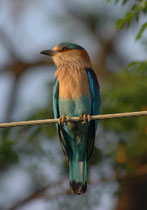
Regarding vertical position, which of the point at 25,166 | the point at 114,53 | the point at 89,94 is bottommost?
the point at 25,166

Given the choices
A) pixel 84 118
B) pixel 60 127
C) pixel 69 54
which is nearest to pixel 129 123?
pixel 69 54

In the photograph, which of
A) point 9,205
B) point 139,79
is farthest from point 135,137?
point 9,205

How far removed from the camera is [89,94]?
5.81 m

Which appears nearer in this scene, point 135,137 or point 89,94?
point 89,94

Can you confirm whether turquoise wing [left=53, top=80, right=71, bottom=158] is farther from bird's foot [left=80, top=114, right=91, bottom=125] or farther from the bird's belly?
bird's foot [left=80, top=114, right=91, bottom=125]

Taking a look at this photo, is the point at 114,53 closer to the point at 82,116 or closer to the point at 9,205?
the point at 9,205

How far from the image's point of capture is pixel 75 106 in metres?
5.63

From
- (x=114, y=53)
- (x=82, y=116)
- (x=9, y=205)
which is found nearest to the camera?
(x=82, y=116)

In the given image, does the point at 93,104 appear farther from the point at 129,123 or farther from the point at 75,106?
the point at 129,123

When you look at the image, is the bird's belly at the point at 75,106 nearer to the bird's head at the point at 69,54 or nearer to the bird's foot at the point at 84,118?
the bird's foot at the point at 84,118

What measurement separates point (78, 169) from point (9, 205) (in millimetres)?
3162

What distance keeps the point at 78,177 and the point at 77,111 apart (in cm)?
90

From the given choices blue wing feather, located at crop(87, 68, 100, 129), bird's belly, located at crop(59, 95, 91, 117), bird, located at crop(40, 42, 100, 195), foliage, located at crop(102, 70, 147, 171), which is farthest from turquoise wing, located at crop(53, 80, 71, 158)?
foliage, located at crop(102, 70, 147, 171)

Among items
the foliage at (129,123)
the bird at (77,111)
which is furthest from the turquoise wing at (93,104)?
the foliage at (129,123)
